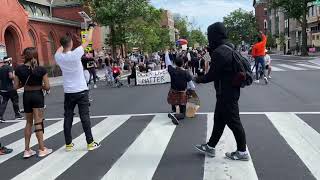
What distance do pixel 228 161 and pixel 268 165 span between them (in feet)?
1.87

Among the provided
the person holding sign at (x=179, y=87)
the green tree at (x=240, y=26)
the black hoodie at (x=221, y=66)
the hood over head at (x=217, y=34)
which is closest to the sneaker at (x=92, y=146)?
the black hoodie at (x=221, y=66)

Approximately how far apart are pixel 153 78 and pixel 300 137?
15.0m

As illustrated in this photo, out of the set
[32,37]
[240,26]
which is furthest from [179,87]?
[240,26]

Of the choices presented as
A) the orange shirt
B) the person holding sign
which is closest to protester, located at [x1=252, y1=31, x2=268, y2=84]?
the orange shirt

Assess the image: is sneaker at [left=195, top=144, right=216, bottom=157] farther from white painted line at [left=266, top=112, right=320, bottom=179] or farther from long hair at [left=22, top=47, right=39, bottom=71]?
long hair at [left=22, top=47, right=39, bottom=71]

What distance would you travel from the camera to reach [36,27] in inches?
1677

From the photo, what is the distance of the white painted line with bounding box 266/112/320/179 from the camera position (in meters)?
6.32

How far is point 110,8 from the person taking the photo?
39.7 metres

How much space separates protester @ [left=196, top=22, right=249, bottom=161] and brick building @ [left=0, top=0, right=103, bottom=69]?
2371cm

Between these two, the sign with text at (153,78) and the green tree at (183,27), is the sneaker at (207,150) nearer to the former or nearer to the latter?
the sign with text at (153,78)

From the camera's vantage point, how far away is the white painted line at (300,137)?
6324mm

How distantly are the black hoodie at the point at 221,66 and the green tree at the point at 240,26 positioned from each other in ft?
348

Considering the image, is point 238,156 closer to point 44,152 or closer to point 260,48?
point 44,152

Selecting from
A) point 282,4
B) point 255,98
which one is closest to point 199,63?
point 255,98
